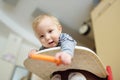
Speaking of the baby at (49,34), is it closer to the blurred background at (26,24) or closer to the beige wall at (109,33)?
the beige wall at (109,33)

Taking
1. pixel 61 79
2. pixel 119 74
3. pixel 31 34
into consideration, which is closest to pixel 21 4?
pixel 31 34

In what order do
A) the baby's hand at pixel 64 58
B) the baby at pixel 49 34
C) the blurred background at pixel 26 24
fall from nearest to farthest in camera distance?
the baby's hand at pixel 64 58
the baby at pixel 49 34
the blurred background at pixel 26 24

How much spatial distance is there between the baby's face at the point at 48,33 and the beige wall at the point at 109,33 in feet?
1.48

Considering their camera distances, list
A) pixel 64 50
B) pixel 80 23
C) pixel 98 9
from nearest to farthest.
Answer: pixel 64 50 → pixel 98 9 → pixel 80 23

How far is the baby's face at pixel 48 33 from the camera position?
0.79m

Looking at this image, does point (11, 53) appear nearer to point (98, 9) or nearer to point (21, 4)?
point (21, 4)

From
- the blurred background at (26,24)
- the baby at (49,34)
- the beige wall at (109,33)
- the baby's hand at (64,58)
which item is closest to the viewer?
the baby's hand at (64,58)

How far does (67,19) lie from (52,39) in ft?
3.88

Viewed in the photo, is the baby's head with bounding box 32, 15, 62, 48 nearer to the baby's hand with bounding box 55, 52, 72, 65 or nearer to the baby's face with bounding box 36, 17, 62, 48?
the baby's face with bounding box 36, 17, 62, 48

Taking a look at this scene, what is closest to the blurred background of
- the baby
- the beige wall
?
the beige wall

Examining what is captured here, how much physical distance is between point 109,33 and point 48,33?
0.62 m

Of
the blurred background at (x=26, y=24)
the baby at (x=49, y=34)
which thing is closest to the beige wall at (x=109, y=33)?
the blurred background at (x=26, y=24)

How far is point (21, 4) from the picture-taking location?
186 cm

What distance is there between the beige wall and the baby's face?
17.8 inches
